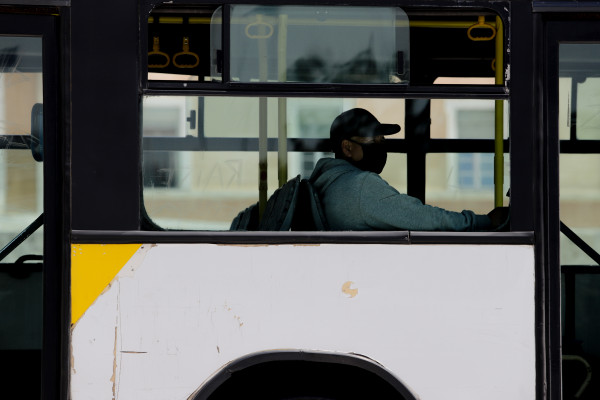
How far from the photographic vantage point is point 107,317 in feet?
9.47

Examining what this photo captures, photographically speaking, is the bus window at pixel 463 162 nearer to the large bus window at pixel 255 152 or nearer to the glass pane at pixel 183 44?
the large bus window at pixel 255 152

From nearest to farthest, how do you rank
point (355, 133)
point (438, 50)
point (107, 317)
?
point (107, 317)
point (438, 50)
point (355, 133)

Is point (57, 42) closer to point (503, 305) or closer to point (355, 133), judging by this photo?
point (355, 133)

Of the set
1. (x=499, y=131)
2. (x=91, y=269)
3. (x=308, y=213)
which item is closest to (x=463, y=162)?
(x=499, y=131)

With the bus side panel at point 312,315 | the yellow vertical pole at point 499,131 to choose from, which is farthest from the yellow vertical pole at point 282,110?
the yellow vertical pole at point 499,131

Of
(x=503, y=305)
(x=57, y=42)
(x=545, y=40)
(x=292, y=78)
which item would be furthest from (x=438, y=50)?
(x=57, y=42)

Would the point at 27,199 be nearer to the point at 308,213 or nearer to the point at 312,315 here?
the point at 308,213

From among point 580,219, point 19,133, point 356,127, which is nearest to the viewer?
point 19,133

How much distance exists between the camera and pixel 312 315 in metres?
2.90

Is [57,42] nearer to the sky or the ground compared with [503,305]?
nearer to the sky

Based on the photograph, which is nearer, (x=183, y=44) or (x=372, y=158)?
(x=183, y=44)

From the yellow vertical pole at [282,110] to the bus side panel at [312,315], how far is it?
0.45 meters

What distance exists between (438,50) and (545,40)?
0.42 metres

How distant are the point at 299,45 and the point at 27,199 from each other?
137 cm
